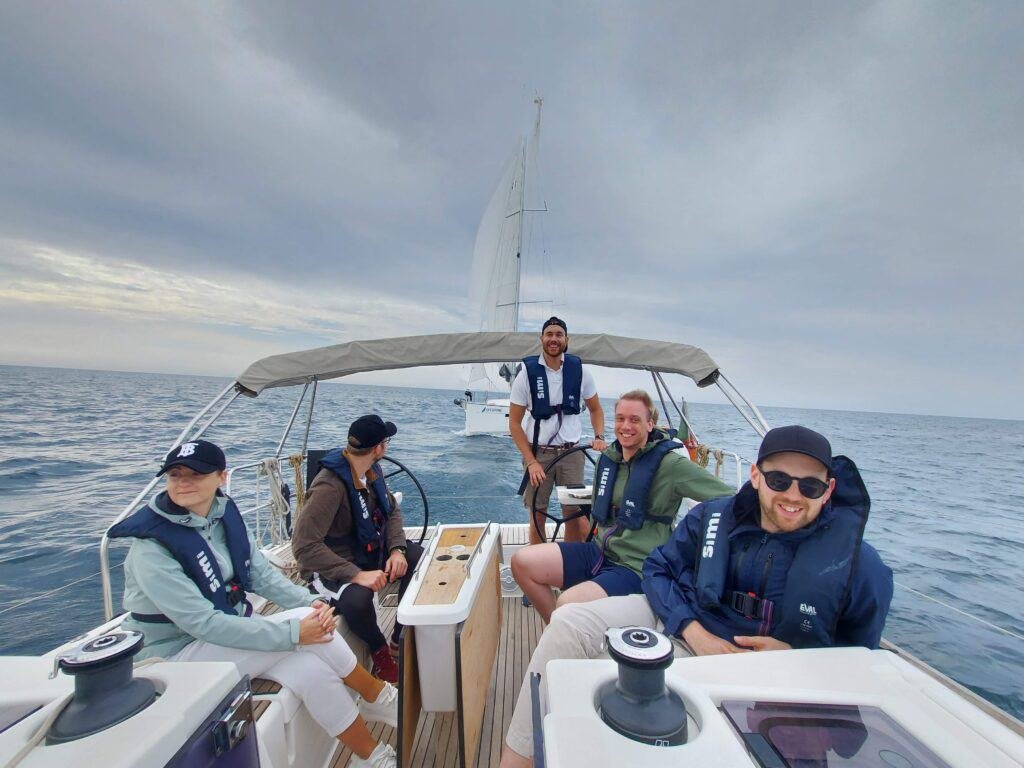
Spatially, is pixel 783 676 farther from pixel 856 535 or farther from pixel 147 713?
pixel 147 713

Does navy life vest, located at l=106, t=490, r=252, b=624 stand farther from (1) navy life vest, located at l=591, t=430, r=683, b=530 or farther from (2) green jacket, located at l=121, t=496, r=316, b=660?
(1) navy life vest, located at l=591, t=430, r=683, b=530

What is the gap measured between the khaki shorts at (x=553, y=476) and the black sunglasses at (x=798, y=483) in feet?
5.51

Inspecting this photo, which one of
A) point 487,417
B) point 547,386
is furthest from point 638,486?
point 487,417

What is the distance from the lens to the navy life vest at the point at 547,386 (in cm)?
312

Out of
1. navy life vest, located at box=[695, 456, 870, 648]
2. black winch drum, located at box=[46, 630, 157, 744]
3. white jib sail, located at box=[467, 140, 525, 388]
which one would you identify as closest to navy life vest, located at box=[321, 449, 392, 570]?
black winch drum, located at box=[46, 630, 157, 744]

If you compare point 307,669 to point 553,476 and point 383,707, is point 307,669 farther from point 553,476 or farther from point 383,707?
point 553,476

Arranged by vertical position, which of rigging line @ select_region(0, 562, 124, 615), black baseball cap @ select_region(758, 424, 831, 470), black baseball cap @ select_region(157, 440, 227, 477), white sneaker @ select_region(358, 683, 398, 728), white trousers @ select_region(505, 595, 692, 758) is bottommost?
rigging line @ select_region(0, 562, 124, 615)

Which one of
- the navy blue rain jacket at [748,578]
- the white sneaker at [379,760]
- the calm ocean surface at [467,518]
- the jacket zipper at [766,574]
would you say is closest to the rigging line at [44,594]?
the calm ocean surface at [467,518]

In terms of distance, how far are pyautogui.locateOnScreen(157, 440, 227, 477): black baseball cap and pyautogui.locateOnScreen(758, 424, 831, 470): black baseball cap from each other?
1.79 metres

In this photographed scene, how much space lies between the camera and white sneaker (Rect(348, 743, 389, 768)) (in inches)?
68.3

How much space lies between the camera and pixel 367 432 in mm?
2287

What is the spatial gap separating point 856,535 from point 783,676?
1.92 feet

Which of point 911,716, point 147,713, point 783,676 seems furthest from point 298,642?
point 911,716

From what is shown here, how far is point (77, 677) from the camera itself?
2.69ft
